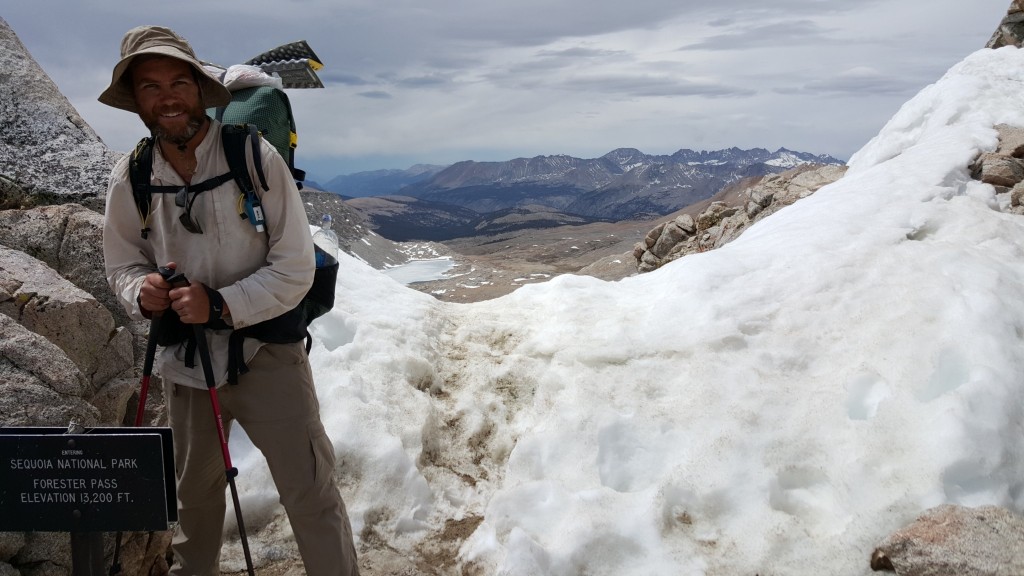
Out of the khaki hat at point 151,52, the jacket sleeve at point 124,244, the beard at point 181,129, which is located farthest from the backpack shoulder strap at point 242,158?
the jacket sleeve at point 124,244

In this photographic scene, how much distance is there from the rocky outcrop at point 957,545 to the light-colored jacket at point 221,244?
529 cm

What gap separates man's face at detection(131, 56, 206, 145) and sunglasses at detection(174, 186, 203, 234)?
0.38 meters

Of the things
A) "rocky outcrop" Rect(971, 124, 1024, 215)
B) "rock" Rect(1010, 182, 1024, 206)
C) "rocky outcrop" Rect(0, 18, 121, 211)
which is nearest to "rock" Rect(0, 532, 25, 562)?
"rocky outcrop" Rect(0, 18, 121, 211)

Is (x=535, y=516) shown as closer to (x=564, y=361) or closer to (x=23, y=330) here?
(x=564, y=361)

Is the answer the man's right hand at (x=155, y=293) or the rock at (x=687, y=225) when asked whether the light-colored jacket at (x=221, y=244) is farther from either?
the rock at (x=687, y=225)

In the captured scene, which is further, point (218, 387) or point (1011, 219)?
point (1011, 219)

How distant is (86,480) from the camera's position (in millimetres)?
3949

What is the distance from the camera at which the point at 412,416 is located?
27.5 feet

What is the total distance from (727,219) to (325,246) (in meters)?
Result: 26.6

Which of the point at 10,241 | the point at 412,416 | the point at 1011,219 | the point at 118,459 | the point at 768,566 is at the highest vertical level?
the point at 10,241

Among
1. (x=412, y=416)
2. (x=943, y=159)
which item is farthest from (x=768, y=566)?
(x=943, y=159)

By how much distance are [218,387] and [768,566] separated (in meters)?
5.05

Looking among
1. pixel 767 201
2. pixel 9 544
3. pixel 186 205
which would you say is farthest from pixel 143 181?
pixel 767 201

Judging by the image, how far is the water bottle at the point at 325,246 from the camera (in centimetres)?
521
